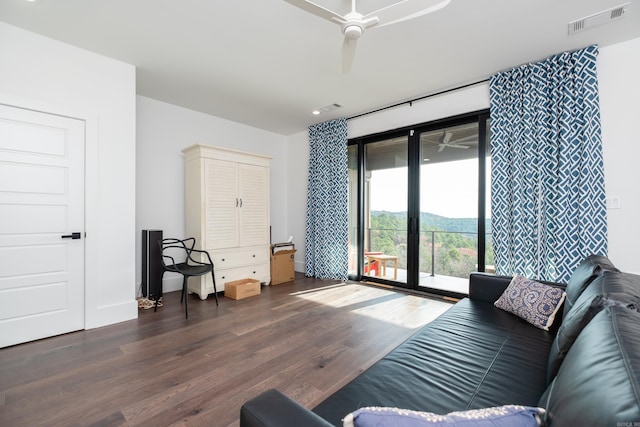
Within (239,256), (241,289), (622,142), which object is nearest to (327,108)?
(239,256)

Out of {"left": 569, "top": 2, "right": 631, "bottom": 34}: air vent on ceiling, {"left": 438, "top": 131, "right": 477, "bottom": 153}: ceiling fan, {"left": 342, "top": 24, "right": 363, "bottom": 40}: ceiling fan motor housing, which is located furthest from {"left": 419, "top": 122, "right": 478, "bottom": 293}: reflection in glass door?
{"left": 342, "top": 24, "right": 363, "bottom": 40}: ceiling fan motor housing

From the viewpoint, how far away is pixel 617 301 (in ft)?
3.57

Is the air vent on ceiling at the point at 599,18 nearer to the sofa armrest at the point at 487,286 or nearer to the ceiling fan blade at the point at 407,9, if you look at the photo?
the ceiling fan blade at the point at 407,9

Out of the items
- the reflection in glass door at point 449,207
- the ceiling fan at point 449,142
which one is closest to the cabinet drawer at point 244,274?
the reflection in glass door at point 449,207

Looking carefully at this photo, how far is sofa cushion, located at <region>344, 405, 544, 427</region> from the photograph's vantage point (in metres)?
0.60

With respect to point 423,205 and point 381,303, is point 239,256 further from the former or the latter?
point 423,205

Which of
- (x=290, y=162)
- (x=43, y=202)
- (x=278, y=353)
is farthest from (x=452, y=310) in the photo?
(x=290, y=162)

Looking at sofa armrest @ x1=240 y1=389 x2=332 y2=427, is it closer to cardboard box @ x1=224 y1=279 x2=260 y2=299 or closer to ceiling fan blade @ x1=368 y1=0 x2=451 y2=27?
ceiling fan blade @ x1=368 y1=0 x2=451 y2=27

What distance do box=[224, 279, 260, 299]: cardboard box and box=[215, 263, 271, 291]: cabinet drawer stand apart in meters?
0.08

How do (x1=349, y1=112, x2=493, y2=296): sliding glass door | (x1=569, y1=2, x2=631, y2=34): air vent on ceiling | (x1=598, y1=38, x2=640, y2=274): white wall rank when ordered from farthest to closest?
(x1=349, y1=112, x2=493, y2=296): sliding glass door
(x1=598, y1=38, x2=640, y2=274): white wall
(x1=569, y1=2, x2=631, y2=34): air vent on ceiling

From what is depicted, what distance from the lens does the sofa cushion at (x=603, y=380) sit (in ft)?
1.53

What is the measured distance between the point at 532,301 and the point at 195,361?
8.27 feet

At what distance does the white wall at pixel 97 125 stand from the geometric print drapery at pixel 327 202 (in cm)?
280

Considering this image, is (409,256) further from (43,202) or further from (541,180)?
(43,202)
